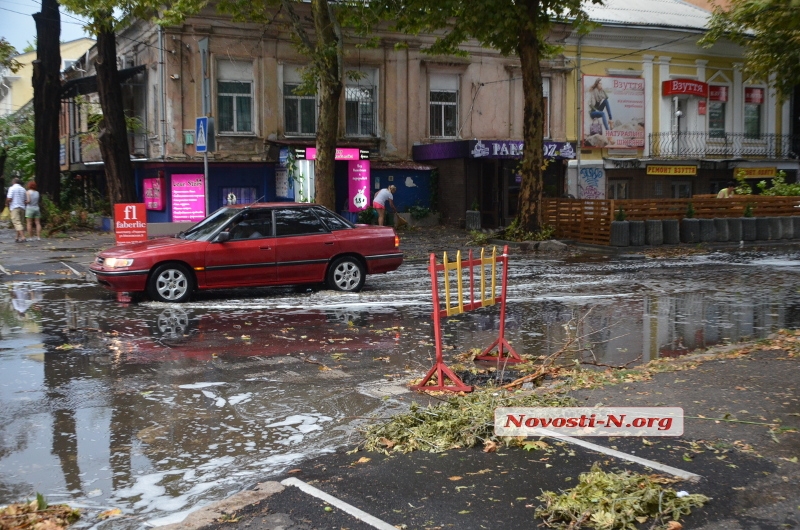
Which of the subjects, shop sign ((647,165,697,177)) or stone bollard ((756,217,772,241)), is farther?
shop sign ((647,165,697,177))

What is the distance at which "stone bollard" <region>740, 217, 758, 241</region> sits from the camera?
25.0m

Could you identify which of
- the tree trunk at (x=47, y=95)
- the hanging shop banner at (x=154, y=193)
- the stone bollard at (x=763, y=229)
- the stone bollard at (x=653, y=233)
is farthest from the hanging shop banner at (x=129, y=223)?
the stone bollard at (x=763, y=229)

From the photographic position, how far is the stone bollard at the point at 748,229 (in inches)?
985

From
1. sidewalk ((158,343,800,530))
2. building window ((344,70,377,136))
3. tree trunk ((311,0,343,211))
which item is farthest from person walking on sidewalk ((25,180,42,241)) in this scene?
sidewalk ((158,343,800,530))

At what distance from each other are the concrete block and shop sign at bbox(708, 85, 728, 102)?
14805 millimetres

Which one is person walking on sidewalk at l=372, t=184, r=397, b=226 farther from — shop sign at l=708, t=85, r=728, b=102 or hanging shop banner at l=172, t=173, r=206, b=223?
shop sign at l=708, t=85, r=728, b=102

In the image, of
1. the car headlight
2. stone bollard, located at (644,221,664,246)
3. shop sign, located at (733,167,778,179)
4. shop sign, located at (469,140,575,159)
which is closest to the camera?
the car headlight

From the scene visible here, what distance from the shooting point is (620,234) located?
2306cm

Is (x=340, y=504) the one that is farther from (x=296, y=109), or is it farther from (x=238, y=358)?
(x=296, y=109)

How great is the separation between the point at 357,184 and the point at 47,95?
10.9m

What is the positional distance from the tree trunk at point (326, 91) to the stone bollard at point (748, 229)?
1215 cm

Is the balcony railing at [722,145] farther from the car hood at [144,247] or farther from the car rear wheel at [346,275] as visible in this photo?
the car hood at [144,247]

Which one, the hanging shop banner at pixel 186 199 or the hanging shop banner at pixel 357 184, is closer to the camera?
the hanging shop banner at pixel 186 199

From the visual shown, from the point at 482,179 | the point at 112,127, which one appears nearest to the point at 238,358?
the point at 112,127
